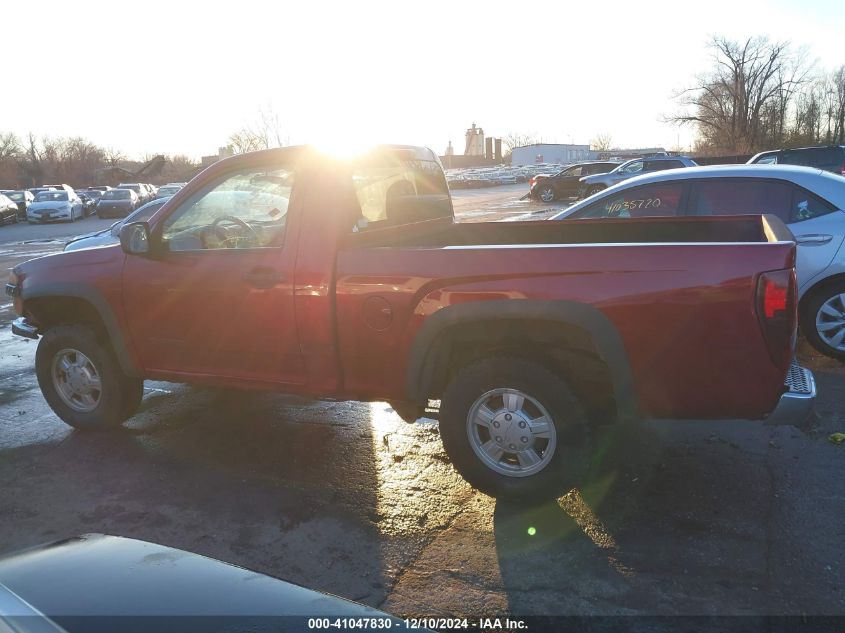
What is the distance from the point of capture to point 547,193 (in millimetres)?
31094

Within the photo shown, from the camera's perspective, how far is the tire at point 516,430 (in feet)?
11.4

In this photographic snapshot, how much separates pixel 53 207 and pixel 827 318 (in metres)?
32.8

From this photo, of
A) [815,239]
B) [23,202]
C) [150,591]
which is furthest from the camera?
[23,202]

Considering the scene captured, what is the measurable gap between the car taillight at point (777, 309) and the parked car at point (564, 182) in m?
28.3

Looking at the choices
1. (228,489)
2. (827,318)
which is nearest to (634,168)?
(827,318)

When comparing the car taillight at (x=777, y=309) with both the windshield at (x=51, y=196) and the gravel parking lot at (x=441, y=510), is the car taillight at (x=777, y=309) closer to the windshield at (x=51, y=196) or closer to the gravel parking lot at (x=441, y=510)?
the gravel parking lot at (x=441, y=510)

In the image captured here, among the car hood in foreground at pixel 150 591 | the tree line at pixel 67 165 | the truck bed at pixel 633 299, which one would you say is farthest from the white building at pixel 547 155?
the car hood in foreground at pixel 150 591

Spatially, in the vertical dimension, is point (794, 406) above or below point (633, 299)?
below

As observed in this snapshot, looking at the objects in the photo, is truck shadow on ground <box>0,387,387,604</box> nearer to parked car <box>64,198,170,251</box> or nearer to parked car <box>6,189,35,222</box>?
parked car <box>64,198,170,251</box>

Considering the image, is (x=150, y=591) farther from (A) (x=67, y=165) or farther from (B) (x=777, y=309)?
(A) (x=67, y=165)

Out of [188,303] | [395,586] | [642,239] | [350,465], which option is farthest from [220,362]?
[642,239]

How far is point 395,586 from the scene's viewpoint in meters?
3.03

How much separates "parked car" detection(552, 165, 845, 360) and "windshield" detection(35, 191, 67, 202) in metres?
32.1

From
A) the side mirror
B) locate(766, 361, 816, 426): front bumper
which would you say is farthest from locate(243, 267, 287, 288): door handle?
locate(766, 361, 816, 426): front bumper
